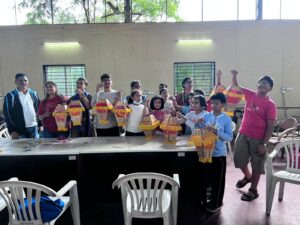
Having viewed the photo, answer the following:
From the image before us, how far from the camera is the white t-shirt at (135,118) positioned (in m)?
3.10

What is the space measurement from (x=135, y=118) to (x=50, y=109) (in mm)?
1032

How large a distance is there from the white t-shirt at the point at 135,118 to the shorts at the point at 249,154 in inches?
45.4

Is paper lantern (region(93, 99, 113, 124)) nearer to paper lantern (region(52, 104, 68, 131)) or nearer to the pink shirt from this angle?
paper lantern (region(52, 104, 68, 131))

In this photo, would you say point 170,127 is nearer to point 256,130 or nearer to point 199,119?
point 199,119

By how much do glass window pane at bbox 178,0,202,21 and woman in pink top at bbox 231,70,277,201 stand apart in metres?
3.95

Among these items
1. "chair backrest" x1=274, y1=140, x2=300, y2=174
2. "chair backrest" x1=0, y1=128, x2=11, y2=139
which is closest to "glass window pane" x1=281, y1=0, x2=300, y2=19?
"chair backrest" x1=274, y1=140, x2=300, y2=174

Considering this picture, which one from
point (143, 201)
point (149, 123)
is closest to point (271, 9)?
point (149, 123)

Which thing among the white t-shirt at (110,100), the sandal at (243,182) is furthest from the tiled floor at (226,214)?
the white t-shirt at (110,100)

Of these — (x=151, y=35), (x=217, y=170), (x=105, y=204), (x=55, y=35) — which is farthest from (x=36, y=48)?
(x=217, y=170)

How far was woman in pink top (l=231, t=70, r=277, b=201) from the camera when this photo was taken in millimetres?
2789

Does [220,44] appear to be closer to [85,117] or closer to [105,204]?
[85,117]

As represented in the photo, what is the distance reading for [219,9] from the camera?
21.6 feet

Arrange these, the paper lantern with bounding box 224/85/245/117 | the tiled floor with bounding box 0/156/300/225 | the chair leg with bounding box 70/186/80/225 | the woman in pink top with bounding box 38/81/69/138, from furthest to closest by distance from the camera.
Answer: the woman in pink top with bounding box 38/81/69/138
the paper lantern with bounding box 224/85/245/117
the tiled floor with bounding box 0/156/300/225
the chair leg with bounding box 70/186/80/225

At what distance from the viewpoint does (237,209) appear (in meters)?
2.75
